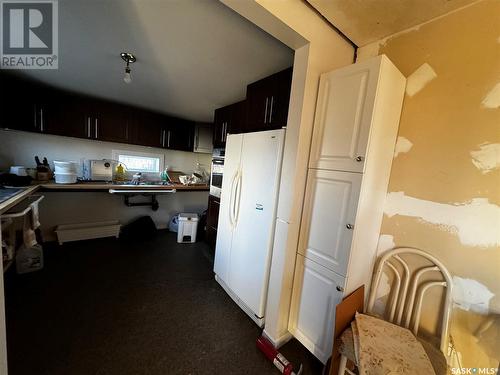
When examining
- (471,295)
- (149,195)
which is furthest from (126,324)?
(149,195)

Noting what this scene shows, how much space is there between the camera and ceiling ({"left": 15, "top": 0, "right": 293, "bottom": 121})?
1190mm

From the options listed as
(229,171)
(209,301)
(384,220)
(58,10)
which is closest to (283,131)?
(229,171)

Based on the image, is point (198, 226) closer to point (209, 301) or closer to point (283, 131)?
point (209, 301)

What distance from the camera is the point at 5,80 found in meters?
2.29

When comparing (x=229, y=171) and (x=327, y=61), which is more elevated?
(x=327, y=61)

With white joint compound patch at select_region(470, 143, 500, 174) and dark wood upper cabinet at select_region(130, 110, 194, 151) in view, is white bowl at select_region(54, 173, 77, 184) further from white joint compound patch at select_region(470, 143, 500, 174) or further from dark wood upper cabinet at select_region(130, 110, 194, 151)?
white joint compound patch at select_region(470, 143, 500, 174)

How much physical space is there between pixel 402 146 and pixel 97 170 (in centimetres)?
382

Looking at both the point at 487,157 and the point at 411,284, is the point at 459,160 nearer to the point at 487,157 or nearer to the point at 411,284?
the point at 487,157

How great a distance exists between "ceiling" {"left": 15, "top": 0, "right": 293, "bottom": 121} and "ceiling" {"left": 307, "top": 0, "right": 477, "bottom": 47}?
0.37 m

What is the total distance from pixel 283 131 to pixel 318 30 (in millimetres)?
656

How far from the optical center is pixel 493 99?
0.99 metres

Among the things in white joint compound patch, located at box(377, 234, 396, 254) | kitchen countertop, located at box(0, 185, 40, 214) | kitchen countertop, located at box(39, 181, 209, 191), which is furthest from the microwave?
white joint compound patch, located at box(377, 234, 396, 254)

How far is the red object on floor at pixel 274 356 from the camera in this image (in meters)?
1.27

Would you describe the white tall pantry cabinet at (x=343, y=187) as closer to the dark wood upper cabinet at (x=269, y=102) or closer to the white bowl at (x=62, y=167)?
the dark wood upper cabinet at (x=269, y=102)
